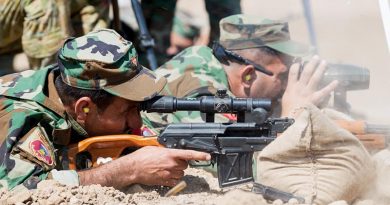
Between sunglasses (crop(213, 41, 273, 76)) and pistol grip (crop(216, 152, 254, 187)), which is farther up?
sunglasses (crop(213, 41, 273, 76))

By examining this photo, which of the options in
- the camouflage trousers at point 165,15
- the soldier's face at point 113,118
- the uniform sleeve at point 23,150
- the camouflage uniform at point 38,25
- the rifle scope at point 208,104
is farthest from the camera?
the camouflage trousers at point 165,15

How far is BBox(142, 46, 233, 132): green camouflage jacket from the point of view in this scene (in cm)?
629

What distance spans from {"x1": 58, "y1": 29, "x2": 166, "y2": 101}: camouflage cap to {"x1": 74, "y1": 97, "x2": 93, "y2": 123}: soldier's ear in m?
0.07

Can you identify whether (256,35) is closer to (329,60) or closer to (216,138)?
(216,138)

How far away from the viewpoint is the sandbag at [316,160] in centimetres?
503

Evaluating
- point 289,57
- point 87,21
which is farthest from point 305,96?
point 87,21

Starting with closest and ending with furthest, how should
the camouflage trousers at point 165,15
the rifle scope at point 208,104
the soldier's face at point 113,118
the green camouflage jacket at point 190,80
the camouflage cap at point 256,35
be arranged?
1. the rifle scope at point 208,104
2. the soldier's face at point 113,118
3. the green camouflage jacket at point 190,80
4. the camouflage cap at point 256,35
5. the camouflage trousers at point 165,15

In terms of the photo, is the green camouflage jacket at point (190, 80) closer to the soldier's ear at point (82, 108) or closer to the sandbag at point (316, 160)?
the soldier's ear at point (82, 108)

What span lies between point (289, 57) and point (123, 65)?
5.23 ft

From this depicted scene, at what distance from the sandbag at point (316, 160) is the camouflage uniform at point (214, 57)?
1298mm

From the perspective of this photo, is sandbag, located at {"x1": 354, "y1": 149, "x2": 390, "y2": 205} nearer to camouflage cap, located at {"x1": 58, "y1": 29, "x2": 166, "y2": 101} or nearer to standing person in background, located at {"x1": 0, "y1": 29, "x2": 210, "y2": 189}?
standing person in background, located at {"x1": 0, "y1": 29, "x2": 210, "y2": 189}

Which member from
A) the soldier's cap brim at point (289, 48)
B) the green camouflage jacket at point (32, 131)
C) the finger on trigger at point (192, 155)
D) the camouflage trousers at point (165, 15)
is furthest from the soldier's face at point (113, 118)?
the camouflage trousers at point (165, 15)

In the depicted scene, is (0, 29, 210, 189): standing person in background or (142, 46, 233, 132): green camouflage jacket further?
(142, 46, 233, 132): green camouflage jacket

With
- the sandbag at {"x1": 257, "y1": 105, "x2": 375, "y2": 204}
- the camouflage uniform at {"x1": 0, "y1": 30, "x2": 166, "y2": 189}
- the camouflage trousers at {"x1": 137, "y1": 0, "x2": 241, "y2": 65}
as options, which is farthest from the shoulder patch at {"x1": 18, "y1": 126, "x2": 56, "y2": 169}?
the camouflage trousers at {"x1": 137, "y1": 0, "x2": 241, "y2": 65}
